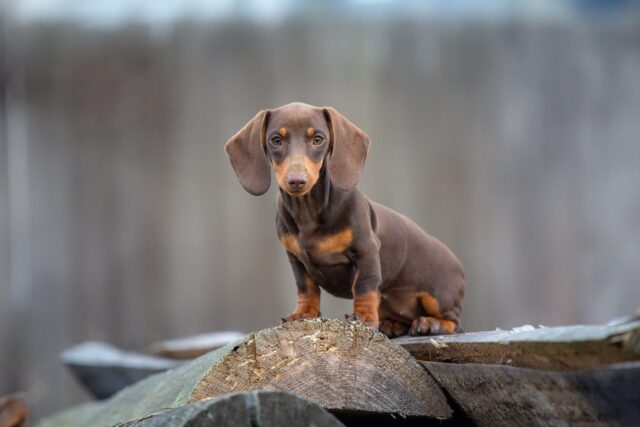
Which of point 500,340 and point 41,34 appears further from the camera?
point 41,34

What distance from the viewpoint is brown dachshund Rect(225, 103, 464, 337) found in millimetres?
2684

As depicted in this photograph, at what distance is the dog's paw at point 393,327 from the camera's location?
320cm

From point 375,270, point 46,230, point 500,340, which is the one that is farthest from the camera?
point 46,230

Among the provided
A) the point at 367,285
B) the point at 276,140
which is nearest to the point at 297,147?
the point at 276,140

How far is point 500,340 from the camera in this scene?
83.0 inches

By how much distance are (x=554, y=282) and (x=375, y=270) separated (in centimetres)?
416

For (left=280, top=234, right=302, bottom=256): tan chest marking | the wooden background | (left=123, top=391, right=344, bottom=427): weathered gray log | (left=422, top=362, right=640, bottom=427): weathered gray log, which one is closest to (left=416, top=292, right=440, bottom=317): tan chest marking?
(left=280, top=234, right=302, bottom=256): tan chest marking

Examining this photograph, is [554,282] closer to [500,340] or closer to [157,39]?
[157,39]

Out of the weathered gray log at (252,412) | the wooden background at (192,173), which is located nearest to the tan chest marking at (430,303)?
the weathered gray log at (252,412)

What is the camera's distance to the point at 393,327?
3242mm

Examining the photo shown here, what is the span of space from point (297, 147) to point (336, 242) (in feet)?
1.05

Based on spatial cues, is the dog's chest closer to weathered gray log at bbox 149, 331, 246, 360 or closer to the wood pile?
the wood pile

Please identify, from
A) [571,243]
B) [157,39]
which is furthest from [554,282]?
[157,39]

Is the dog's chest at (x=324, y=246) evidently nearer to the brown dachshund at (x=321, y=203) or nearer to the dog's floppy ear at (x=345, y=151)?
the brown dachshund at (x=321, y=203)
